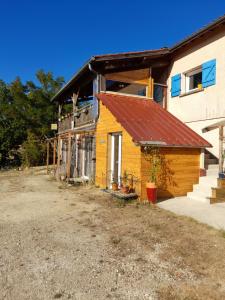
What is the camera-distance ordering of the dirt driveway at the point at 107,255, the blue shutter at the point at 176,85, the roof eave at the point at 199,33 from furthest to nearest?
the blue shutter at the point at 176,85
the roof eave at the point at 199,33
the dirt driveway at the point at 107,255

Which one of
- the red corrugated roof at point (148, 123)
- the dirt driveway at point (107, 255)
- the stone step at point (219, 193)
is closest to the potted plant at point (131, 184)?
the dirt driveway at point (107, 255)

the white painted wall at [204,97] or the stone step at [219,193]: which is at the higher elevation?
the white painted wall at [204,97]

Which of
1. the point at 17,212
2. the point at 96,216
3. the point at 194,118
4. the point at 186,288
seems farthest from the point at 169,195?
the point at 186,288

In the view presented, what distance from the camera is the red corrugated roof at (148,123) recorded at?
30.0 feet

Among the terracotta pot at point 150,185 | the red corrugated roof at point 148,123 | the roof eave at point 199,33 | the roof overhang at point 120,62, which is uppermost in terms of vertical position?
the roof eave at point 199,33

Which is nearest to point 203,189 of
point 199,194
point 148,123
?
point 199,194

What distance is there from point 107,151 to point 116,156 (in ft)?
1.63

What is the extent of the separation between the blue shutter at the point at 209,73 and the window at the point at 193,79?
998 millimetres

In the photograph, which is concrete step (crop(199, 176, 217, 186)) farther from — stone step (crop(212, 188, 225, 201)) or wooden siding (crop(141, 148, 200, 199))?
stone step (crop(212, 188, 225, 201))

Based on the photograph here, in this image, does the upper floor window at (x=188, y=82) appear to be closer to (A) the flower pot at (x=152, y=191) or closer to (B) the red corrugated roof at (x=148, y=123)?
(B) the red corrugated roof at (x=148, y=123)

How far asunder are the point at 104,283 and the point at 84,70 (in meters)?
10.3

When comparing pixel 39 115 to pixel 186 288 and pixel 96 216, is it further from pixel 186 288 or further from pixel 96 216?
pixel 186 288

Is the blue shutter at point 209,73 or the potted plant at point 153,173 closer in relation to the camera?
the potted plant at point 153,173

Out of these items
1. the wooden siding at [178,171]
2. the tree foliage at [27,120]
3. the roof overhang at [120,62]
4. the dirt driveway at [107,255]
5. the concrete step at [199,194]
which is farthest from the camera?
the tree foliage at [27,120]
